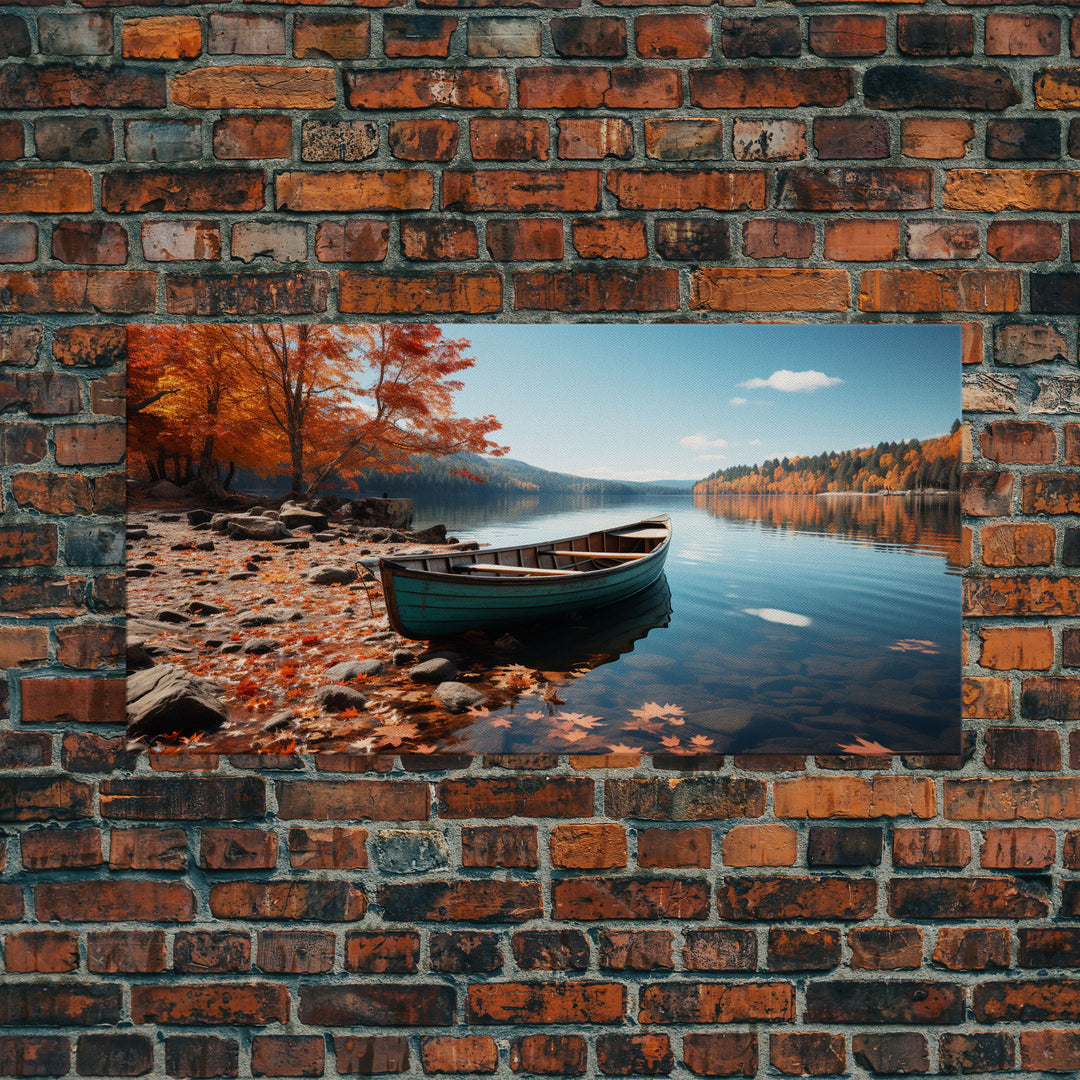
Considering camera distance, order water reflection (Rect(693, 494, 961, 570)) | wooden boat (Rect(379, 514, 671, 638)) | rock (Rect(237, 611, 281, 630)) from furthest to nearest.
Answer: wooden boat (Rect(379, 514, 671, 638))
rock (Rect(237, 611, 281, 630))
water reflection (Rect(693, 494, 961, 570))

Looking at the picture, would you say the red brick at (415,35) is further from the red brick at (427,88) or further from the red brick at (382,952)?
the red brick at (382,952)

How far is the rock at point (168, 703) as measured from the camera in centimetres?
110

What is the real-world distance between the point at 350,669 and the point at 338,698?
7 centimetres

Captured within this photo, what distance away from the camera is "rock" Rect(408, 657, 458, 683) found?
1169 mm

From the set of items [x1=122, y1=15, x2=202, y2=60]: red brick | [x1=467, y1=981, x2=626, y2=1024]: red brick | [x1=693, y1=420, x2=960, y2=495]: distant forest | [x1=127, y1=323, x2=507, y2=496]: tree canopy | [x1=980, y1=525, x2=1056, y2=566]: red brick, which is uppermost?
[x1=122, y1=15, x2=202, y2=60]: red brick

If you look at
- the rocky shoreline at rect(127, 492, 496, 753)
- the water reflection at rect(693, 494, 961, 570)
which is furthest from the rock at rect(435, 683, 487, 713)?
the water reflection at rect(693, 494, 961, 570)

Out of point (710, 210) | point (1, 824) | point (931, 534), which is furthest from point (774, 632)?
point (1, 824)

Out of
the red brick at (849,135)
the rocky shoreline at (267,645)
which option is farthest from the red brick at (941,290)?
the rocky shoreline at (267,645)

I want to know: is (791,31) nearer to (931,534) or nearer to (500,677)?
(931,534)

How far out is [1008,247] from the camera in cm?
111

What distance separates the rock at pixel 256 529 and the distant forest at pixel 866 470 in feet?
3.97

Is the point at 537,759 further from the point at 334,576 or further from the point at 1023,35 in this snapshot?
the point at 1023,35

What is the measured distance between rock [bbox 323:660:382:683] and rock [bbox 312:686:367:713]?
0.02m

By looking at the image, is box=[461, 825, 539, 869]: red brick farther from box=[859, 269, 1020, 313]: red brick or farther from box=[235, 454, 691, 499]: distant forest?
box=[859, 269, 1020, 313]: red brick
